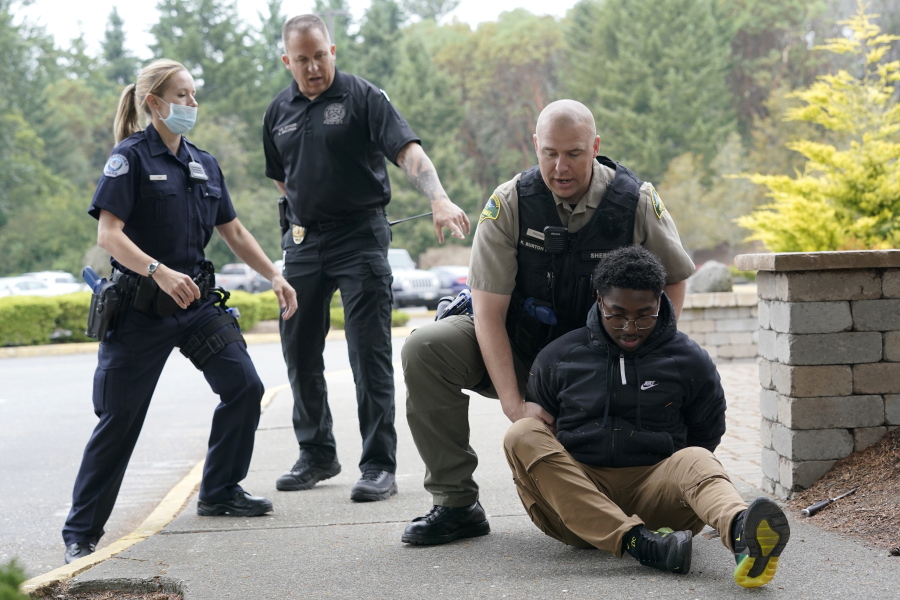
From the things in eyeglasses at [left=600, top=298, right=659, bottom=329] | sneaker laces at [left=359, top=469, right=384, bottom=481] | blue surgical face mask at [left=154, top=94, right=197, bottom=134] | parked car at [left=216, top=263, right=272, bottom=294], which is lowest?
parked car at [left=216, top=263, right=272, bottom=294]

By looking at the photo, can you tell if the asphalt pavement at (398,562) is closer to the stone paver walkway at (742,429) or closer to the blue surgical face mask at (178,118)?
the stone paver walkway at (742,429)

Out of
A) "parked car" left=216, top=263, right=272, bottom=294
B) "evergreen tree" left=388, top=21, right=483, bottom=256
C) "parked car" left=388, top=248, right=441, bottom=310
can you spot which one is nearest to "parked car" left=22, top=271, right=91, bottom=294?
"parked car" left=216, top=263, right=272, bottom=294

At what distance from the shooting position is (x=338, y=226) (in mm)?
5180

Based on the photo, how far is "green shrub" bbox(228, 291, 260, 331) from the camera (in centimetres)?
2092

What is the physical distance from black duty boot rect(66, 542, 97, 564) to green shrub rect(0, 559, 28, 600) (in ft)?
8.46

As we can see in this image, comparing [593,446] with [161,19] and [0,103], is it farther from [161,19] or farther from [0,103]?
[161,19]

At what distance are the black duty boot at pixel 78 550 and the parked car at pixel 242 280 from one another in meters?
34.8

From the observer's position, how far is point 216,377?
4609mm

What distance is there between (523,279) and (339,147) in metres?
1.60

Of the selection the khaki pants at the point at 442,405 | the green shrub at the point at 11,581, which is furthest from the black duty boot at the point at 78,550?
the green shrub at the point at 11,581

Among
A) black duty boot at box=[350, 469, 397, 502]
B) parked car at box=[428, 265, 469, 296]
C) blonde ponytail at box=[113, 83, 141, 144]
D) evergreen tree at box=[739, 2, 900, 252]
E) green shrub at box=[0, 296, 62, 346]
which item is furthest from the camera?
parked car at box=[428, 265, 469, 296]

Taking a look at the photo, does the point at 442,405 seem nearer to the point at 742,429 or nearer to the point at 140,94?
the point at 140,94

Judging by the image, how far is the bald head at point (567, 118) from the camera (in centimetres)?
374

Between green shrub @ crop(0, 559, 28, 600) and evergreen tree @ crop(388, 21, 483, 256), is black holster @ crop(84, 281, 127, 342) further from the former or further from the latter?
evergreen tree @ crop(388, 21, 483, 256)
